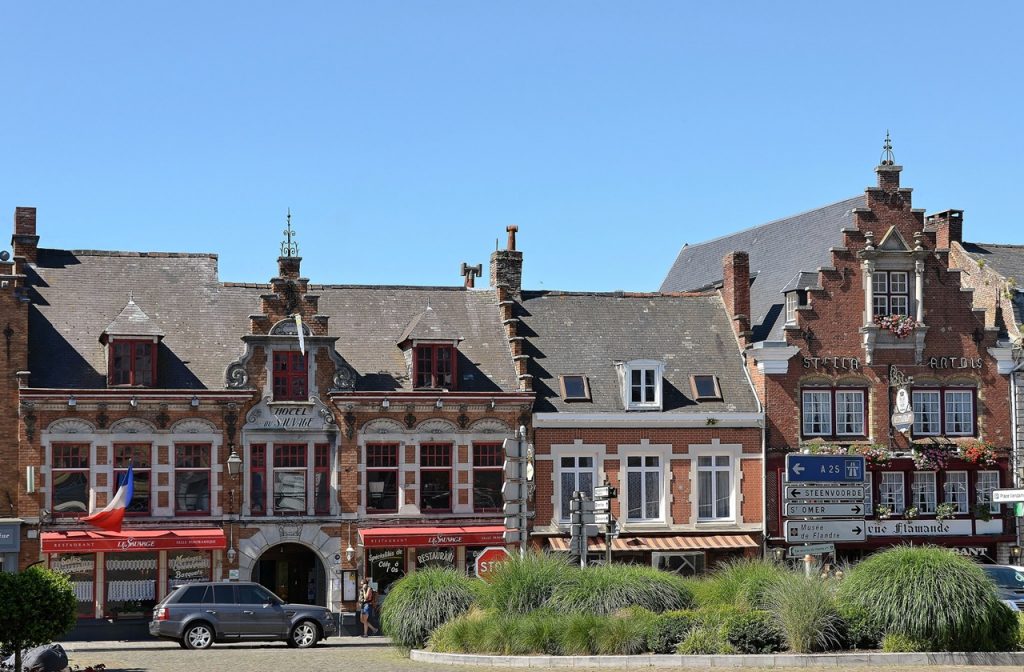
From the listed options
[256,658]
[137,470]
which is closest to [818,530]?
[256,658]

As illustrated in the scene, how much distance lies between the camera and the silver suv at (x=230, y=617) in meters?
34.3

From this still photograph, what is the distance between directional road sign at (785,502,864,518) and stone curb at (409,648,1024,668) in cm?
429

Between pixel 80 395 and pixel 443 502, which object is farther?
pixel 443 502

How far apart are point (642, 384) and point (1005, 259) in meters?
13.4

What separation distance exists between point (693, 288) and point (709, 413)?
10.3m

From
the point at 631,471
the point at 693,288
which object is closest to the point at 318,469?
the point at 631,471

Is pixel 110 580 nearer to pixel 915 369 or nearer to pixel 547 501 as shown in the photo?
pixel 547 501

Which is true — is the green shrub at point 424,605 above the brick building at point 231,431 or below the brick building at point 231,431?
below

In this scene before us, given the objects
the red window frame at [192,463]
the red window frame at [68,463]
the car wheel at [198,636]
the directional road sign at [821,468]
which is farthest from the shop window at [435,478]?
the directional road sign at [821,468]

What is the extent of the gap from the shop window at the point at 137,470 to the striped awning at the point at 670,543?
10966 mm

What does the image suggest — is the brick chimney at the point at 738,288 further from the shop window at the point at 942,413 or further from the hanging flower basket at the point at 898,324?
the shop window at the point at 942,413

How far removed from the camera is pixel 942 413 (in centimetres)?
4541

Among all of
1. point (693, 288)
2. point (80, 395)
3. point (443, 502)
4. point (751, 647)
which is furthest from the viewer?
point (693, 288)

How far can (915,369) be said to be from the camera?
149 ft
